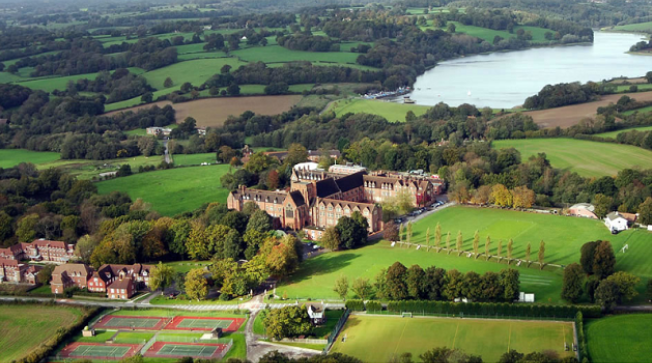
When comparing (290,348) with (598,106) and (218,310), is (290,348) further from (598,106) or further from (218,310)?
(598,106)

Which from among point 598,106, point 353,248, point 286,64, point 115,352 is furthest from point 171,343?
point 286,64

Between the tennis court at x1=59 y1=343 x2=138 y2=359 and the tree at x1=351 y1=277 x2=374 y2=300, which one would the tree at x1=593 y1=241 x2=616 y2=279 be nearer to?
the tree at x1=351 y1=277 x2=374 y2=300

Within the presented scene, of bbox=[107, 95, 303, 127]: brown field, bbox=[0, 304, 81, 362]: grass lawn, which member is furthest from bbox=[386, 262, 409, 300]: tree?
bbox=[107, 95, 303, 127]: brown field

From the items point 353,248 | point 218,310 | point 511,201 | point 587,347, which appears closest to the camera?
point 587,347

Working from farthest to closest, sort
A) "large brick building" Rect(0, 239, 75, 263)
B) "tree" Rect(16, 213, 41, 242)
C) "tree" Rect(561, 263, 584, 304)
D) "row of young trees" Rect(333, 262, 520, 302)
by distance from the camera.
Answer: "tree" Rect(16, 213, 41, 242)
"large brick building" Rect(0, 239, 75, 263)
"row of young trees" Rect(333, 262, 520, 302)
"tree" Rect(561, 263, 584, 304)

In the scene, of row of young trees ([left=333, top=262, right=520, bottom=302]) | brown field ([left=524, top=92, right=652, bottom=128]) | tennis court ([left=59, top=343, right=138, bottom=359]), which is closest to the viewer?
tennis court ([left=59, top=343, right=138, bottom=359])
